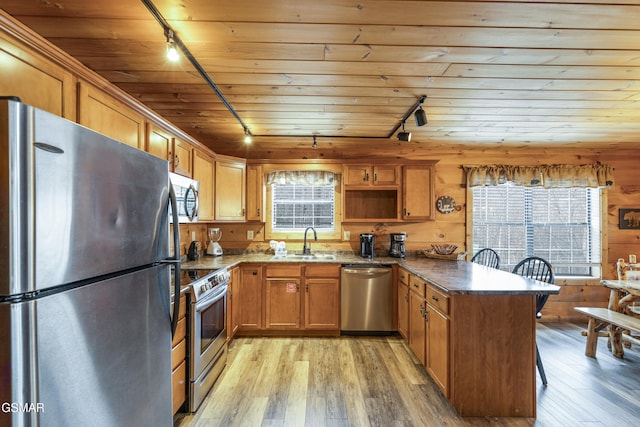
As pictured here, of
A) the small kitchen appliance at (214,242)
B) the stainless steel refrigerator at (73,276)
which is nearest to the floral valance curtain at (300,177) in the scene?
the small kitchen appliance at (214,242)

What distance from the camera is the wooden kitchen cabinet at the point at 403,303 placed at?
3150 millimetres

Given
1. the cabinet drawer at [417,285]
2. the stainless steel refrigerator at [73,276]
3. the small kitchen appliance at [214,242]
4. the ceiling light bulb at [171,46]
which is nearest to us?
the stainless steel refrigerator at [73,276]

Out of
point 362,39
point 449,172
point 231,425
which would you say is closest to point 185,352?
point 231,425

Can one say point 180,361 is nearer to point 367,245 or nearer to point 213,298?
point 213,298

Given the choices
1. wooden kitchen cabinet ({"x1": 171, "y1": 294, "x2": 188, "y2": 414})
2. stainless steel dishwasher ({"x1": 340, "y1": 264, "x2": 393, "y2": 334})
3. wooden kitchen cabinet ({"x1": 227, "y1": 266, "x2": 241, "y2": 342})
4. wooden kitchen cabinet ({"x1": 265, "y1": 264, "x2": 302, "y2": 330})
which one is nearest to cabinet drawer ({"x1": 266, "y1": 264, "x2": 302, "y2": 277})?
wooden kitchen cabinet ({"x1": 265, "y1": 264, "x2": 302, "y2": 330})

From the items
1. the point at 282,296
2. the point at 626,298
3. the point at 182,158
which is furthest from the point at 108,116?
the point at 626,298

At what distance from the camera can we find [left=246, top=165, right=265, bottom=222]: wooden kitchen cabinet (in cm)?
396

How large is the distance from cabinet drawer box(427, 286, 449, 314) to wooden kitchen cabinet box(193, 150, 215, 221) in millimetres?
2281

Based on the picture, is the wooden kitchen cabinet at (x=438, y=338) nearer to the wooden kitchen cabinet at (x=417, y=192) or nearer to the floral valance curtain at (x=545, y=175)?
the wooden kitchen cabinet at (x=417, y=192)

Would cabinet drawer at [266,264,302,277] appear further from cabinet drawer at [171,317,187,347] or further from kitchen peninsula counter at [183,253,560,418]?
kitchen peninsula counter at [183,253,560,418]

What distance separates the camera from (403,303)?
3281 millimetres

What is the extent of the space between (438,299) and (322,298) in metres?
1.52

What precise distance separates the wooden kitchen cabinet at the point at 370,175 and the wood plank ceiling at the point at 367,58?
789mm

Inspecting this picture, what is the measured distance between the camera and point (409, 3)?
4.57 feet
